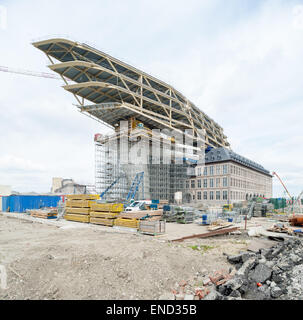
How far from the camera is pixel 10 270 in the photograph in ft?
28.8

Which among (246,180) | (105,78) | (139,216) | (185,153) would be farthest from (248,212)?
(105,78)

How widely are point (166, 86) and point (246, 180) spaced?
3619 cm

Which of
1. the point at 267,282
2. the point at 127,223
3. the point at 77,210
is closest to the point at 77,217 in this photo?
the point at 77,210

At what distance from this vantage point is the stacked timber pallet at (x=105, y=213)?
2134 cm

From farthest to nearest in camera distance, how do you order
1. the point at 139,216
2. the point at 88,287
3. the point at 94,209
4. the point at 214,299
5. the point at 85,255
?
the point at 94,209 → the point at 139,216 → the point at 85,255 → the point at 88,287 → the point at 214,299

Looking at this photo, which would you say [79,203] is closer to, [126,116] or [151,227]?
[151,227]

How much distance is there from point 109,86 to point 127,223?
3196cm

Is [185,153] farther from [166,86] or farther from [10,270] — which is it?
[10,270]

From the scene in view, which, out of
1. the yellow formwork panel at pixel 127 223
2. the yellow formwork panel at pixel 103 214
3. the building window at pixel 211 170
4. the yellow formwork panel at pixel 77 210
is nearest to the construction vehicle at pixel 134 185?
the yellow formwork panel at pixel 77 210

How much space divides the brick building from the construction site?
279 mm

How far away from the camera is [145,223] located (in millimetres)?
17266

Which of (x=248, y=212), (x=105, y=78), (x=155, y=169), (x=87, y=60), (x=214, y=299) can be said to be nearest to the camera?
(x=214, y=299)

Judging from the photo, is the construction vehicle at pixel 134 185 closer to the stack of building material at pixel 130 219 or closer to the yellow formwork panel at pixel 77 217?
the yellow formwork panel at pixel 77 217

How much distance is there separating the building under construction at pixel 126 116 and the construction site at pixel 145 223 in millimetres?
265
